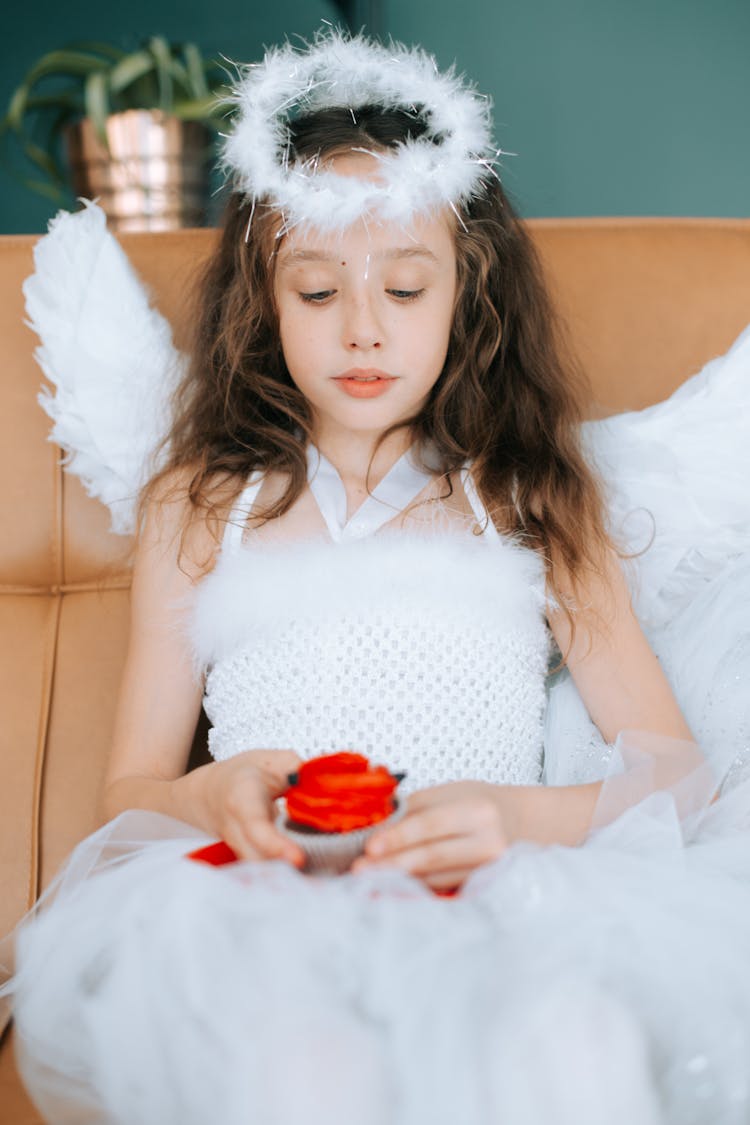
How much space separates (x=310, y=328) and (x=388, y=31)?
1.69 metres

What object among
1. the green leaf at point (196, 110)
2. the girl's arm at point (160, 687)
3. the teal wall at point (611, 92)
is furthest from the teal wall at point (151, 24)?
the girl's arm at point (160, 687)

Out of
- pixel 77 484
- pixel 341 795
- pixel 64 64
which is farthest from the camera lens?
pixel 64 64

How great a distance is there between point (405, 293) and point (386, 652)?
1.16 feet

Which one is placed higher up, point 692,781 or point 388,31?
point 388,31

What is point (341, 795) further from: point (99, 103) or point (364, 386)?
point (99, 103)

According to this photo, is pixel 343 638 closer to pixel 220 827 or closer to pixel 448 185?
pixel 220 827

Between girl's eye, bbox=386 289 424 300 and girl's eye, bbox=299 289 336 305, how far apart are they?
6 centimetres

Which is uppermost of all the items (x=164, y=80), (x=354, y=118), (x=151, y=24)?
(x=151, y=24)

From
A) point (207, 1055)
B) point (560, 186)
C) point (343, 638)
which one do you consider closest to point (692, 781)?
point (343, 638)

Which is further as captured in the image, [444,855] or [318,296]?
[318,296]

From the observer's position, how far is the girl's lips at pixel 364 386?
3.74ft

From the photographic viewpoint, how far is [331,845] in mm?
784

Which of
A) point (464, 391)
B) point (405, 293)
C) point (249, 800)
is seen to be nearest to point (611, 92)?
point (464, 391)

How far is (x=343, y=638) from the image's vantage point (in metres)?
1.15
